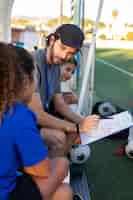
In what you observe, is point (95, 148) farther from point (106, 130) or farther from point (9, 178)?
point (9, 178)

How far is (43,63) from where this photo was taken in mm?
2059

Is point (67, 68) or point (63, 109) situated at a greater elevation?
point (67, 68)

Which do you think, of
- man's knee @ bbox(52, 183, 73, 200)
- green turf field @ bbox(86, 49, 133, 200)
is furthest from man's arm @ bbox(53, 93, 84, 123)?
man's knee @ bbox(52, 183, 73, 200)

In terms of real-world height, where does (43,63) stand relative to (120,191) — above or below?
above

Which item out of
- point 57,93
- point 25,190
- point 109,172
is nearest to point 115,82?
point 109,172

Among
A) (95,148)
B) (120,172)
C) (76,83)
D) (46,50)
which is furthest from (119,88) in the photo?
(46,50)

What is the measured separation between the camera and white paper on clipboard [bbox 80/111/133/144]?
6.07 feet

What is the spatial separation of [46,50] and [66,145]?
1.93 feet

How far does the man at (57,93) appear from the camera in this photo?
1.88 m

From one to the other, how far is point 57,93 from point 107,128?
48 cm

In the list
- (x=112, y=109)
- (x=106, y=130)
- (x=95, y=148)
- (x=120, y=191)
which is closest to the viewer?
(x=106, y=130)

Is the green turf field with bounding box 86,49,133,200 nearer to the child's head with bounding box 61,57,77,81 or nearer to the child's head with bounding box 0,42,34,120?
the child's head with bounding box 61,57,77,81

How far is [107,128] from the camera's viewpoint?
6.26 feet

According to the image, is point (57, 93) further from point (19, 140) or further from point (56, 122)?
point (19, 140)
